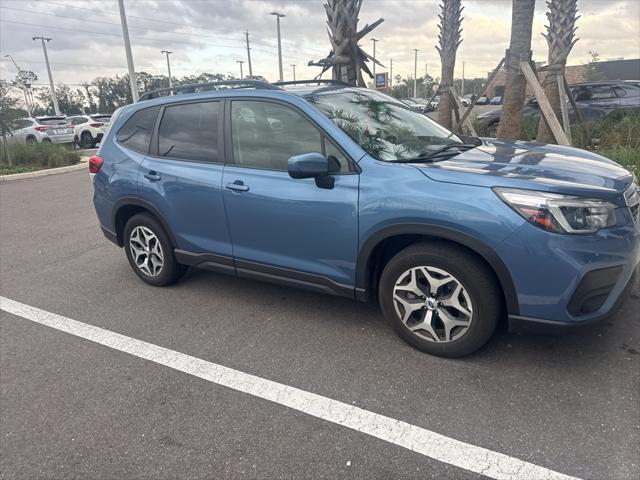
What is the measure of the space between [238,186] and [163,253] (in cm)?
126

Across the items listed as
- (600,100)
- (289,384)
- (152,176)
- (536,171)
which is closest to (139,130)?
(152,176)

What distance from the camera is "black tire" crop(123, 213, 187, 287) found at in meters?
4.33

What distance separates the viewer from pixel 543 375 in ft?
9.44

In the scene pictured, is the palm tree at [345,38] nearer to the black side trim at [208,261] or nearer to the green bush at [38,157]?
the black side trim at [208,261]

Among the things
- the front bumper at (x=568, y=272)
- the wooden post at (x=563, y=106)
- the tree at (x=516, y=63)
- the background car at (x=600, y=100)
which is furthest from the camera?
the background car at (x=600, y=100)

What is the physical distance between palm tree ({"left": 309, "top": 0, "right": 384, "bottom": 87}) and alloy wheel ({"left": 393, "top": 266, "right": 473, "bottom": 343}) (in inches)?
222

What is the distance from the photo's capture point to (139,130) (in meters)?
4.44

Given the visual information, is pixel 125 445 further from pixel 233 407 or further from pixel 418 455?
pixel 418 455

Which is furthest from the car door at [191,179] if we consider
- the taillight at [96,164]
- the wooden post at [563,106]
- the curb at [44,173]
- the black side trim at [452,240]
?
the curb at [44,173]

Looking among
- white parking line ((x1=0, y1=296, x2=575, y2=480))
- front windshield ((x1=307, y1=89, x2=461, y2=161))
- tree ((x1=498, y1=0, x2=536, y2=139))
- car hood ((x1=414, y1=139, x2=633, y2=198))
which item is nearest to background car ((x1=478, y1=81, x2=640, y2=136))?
tree ((x1=498, y1=0, x2=536, y2=139))

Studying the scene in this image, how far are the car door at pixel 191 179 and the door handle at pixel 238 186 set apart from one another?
12 centimetres

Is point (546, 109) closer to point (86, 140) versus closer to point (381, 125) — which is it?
point (381, 125)

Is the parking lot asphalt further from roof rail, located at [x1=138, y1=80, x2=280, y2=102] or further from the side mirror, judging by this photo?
roof rail, located at [x1=138, y1=80, x2=280, y2=102]

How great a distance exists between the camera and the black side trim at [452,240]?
2.71 metres
